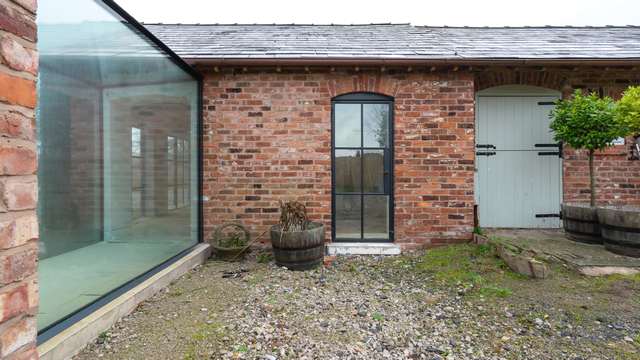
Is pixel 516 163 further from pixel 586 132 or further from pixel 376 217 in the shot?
pixel 376 217

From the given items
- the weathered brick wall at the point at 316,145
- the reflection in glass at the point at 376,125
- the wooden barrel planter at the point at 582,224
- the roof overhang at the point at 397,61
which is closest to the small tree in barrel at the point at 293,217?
the weathered brick wall at the point at 316,145

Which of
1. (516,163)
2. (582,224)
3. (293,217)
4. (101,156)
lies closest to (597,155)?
(516,163)

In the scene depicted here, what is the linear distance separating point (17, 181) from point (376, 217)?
4.08m

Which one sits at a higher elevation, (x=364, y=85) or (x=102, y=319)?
(x=364, y=85)

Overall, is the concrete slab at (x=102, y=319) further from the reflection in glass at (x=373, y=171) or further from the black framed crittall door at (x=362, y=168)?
the reflection in glass at (x=373, y=171)

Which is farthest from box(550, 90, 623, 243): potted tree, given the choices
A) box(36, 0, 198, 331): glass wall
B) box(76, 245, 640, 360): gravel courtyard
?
box(36, 0, 198, 331): glass wall

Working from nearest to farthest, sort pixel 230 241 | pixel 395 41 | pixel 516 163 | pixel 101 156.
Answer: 1. pixel 101 156
2. pixel 230 241
3. pixel 516 163
4. pixel 395 41

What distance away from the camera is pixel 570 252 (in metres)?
3.65

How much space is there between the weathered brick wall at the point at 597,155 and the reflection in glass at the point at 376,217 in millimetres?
2488

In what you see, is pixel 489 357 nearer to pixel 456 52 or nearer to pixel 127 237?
pixel 127 237

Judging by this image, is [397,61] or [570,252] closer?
[570,252]

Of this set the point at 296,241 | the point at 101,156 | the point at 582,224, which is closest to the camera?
the point at 101,156

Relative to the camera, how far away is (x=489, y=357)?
7.14 ft

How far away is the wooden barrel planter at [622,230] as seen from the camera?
11.3 ft
